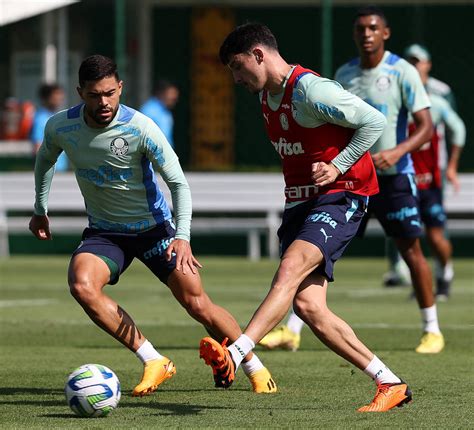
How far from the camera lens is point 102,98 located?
27.1 ft

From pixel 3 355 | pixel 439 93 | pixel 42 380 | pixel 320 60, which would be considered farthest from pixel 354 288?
pixel 320 60

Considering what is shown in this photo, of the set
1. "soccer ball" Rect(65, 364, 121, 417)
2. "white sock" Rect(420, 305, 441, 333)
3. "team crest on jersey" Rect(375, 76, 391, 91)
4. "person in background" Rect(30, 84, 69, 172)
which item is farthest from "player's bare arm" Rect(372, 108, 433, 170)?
"person in background" Rect(30, 84, 69, 172)

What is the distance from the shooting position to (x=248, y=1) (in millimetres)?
28719

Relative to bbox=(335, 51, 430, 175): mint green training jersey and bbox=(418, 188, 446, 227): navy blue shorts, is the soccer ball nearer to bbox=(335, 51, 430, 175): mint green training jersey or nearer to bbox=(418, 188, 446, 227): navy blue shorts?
bbox=(335, 51, 430, 175): mint green training jersey

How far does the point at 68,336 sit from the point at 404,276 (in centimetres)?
637

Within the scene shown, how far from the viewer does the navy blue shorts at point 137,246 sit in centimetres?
859

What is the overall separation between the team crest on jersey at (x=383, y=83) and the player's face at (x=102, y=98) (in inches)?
120

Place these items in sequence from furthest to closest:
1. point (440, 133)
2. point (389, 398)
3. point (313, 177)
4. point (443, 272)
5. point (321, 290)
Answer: point (440, 133)
point (443, 272)
point (321, 290)
point (313, 177)
point (389, 398)

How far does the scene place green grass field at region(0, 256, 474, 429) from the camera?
24.7ft

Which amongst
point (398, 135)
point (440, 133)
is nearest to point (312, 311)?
point (398, 135)

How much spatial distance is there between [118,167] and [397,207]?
2950mm

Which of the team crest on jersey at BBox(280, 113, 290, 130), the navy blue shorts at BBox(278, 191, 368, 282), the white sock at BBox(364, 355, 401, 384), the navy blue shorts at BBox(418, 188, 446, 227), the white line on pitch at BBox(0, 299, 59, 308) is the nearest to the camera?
the white sock at BBox(364, 355, 401, 384)

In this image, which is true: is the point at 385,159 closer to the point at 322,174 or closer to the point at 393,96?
the point at 393,96

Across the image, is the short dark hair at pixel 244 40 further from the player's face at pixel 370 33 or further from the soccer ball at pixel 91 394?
the player's face at pixel 370 33
